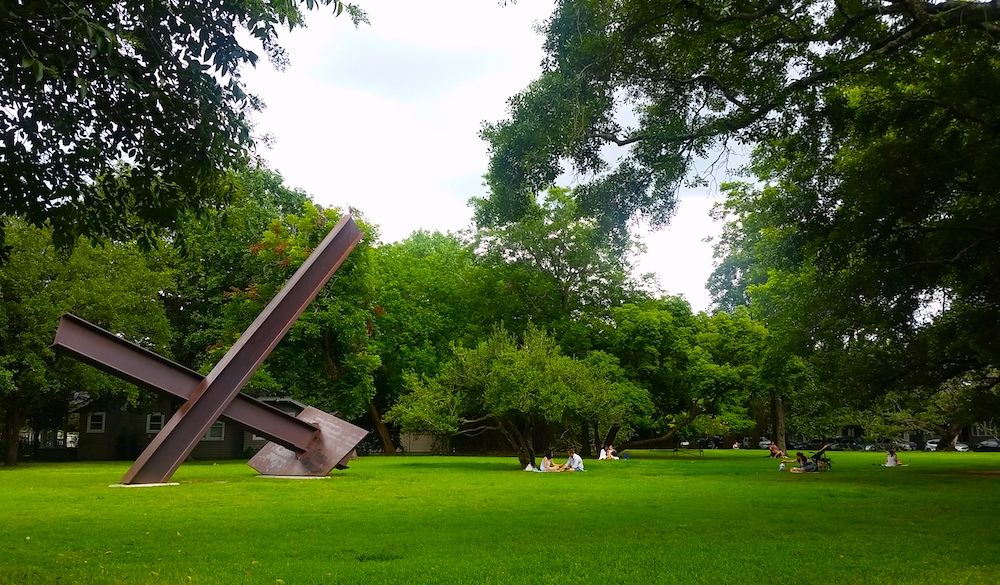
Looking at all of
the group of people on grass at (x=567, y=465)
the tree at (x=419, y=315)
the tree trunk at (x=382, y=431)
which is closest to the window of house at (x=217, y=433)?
the tree at (x=419, y=315)

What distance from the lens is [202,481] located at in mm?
18578

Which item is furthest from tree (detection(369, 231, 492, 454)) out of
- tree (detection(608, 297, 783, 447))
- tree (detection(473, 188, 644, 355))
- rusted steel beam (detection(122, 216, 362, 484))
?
rusted steel beam (detection(122, 216, 362, 484))

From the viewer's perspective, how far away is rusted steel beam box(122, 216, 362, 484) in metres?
16.5

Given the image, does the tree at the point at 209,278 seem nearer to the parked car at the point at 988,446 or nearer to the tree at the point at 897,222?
the tree at the point at 897,222

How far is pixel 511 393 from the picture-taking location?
23828 millimetres

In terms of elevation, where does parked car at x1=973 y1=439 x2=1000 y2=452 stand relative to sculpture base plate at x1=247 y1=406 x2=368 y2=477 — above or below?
below

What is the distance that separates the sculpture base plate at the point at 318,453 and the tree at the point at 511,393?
4.20 m

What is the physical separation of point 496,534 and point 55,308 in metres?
25.9

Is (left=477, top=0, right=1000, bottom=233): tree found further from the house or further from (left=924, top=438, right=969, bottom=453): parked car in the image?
(left=924, top=438, right=969, bottom=453): parked car

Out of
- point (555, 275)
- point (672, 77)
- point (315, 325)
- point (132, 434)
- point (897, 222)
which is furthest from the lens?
point (555, 275)

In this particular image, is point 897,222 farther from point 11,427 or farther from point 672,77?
point 11,427

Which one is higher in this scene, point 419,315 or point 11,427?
point 419,315

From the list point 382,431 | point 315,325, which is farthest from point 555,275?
point 315,325

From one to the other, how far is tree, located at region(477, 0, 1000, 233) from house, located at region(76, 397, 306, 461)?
96.1 ft
